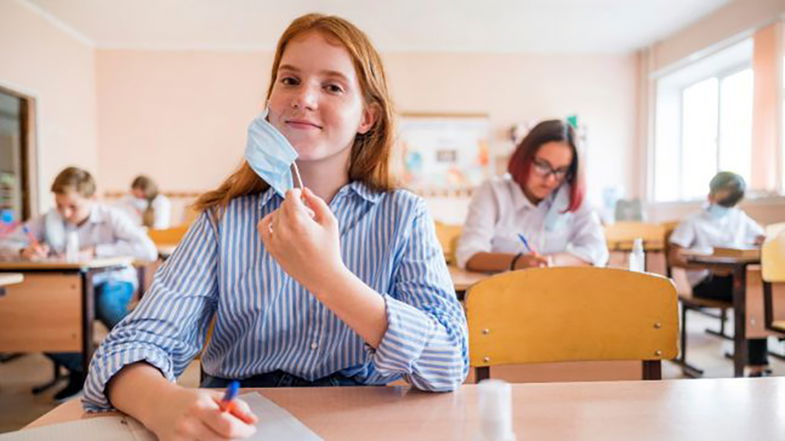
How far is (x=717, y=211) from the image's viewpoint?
155 inches

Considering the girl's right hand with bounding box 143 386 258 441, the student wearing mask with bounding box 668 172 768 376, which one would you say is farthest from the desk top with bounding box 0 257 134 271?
the student wearing mask with bounding box 668 172 768 376

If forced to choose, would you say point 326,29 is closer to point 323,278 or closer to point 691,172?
point 323,278

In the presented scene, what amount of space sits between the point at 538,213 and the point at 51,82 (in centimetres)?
542

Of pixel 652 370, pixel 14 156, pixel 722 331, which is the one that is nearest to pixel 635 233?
pixel 722 331

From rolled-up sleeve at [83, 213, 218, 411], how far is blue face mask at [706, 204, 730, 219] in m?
4.04

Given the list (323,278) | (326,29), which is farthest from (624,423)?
(326,29)

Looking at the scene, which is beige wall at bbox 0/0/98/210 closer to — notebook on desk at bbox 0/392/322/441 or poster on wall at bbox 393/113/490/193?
poster on wall at bbox 393/113/490/193

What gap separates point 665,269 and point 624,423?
13.3 ft

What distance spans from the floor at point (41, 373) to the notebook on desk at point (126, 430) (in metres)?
1.66

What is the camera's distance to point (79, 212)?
314 cm

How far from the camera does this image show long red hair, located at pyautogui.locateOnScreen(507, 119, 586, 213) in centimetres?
215

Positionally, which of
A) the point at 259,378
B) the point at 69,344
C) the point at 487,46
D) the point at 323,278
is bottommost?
the point at 69,344

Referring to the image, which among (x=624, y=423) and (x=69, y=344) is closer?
(x=624, y=423)

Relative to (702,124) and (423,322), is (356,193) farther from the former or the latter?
(702,124)
